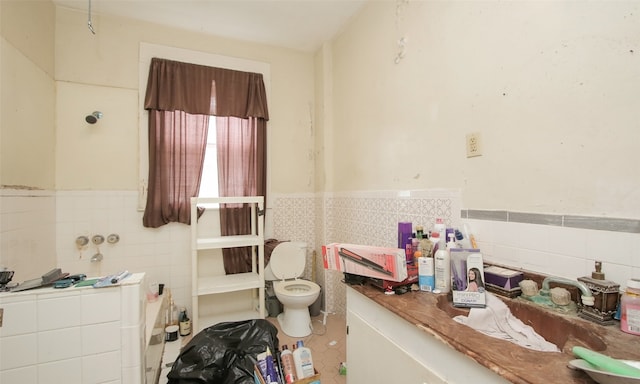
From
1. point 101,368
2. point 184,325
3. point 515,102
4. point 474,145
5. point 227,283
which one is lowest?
point 184,325

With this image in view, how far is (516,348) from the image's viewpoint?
0.76 metres

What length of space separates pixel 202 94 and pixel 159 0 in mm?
755

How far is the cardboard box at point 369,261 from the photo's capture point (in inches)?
47.4

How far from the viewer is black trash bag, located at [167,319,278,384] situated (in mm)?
1492

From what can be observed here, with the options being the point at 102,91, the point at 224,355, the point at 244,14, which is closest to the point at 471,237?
the point at 224,355

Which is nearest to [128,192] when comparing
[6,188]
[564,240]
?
[6,188]

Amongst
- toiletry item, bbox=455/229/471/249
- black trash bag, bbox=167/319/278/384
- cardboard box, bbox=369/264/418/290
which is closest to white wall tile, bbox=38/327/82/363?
black trash bag, bbox=167/319/278/384

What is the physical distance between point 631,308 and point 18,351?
197cm

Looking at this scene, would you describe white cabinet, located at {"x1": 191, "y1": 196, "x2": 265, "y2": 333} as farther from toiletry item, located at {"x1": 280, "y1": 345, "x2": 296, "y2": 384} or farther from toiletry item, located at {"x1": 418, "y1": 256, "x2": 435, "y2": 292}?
toiletry item, located at {"x1": 418, "y1": 256, "x2": 435, "y2": 292}

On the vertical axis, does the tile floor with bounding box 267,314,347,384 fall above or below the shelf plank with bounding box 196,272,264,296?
below

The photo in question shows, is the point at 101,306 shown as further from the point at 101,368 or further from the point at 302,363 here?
the point at 302,363

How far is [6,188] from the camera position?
66.6 inches

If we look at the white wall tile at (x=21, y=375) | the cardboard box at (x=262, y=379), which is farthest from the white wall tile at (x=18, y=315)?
the cardboard box at (x=262, y=379)

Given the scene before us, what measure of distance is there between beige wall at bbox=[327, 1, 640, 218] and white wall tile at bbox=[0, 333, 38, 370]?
1903mm
